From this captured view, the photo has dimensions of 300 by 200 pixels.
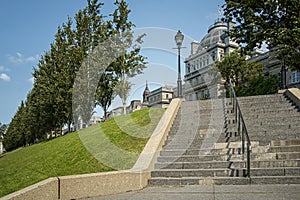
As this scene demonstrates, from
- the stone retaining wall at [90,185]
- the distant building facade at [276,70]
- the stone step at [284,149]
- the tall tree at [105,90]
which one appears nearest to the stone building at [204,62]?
the distant building facade at [276,70]

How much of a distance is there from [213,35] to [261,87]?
4395cm

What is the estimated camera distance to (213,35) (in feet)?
259

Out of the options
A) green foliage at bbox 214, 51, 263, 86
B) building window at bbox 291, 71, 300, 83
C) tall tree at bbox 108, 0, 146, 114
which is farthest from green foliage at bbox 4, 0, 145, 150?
building window at bbox 291, 71, 300, 83

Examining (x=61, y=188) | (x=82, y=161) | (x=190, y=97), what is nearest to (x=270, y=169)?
(x=61, y=188)

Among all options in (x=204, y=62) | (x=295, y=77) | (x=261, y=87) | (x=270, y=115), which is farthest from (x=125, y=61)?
(x=204, y=62)

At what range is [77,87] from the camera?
22.6 m

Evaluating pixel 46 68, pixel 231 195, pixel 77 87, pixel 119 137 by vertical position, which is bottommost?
pixel 231 195

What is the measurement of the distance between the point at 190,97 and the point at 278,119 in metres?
60.3

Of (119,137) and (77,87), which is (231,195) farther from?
(77,87)

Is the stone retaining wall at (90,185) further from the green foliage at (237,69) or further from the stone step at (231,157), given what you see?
the green foliage at (237,69)

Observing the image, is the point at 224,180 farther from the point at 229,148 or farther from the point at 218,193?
the point at 229,148

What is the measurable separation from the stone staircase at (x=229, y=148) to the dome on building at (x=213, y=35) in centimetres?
6579

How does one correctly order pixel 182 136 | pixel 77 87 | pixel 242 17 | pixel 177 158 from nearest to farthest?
pixel 177 158, pixel 182 136, pixel 242 17, pixel 77 87

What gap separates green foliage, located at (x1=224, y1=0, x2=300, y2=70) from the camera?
13898 mm
